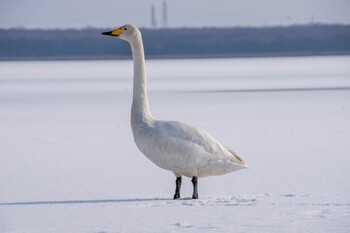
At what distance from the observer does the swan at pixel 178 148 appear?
20.1 ft

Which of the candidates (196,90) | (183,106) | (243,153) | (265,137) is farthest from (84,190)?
(196,90)

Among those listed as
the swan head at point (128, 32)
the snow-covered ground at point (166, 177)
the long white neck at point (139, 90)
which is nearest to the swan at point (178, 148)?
the long white neck at point (139, 90)

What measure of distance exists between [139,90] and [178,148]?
2.05 ft

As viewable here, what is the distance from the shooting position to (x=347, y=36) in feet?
310

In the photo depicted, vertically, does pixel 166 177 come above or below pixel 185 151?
below

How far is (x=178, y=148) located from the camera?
6.12 metres

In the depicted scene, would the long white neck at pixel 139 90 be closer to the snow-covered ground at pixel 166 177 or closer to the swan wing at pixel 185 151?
the swan wing at pixel 185 151

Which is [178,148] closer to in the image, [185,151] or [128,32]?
[185,151]

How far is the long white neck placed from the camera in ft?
20.8

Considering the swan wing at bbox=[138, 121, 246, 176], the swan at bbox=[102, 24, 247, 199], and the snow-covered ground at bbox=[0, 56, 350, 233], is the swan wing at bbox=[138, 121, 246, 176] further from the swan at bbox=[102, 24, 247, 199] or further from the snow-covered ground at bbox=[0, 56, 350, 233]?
the snow-covered ground at bbox=[0, 56, 350, 233]

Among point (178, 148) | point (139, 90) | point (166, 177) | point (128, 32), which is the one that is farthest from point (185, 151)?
point (166, 177)

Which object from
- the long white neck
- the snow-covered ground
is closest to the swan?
the long white neck

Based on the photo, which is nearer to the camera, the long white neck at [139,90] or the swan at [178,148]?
the swan at [178,148]

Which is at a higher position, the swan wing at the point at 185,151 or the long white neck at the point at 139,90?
the long white neck at the point at 139,90
